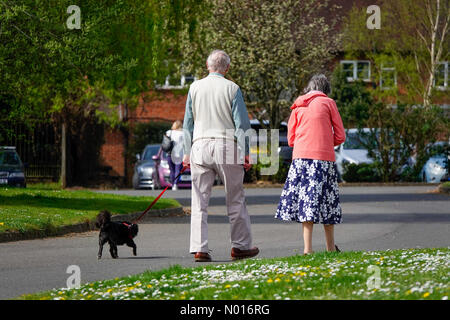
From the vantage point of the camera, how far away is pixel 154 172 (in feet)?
96.9

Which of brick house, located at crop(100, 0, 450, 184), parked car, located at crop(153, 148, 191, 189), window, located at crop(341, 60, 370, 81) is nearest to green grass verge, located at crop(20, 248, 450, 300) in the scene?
parked car, located at crop(153, 148, 191, 189)

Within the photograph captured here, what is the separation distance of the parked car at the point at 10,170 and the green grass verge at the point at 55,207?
6.40 m

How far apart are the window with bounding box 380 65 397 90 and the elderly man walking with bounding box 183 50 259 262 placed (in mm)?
31652

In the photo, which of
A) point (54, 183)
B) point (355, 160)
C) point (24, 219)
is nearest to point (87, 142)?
point (54, 183)

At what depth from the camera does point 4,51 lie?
16.9 metres

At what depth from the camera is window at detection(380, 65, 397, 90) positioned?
4109 centimetres

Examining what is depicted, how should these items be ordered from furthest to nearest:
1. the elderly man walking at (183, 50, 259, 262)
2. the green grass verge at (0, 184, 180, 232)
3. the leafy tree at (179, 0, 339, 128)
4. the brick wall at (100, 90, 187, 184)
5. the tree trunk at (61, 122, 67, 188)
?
the brick wall at (100, 90, 187, 184) < the tree trunk at (61, 122, 67, 188) < the leafy tree at (179, 0, 339, 128) < the green grass verge at (0, 184, 180, 232) < the elderly man walking at (183, 50, 259, 262)

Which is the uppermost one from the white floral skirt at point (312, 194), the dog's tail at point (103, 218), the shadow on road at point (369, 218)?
the white floral skirt at point (312, 194)

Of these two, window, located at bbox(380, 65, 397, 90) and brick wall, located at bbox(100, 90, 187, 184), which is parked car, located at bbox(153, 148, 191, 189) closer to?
brick wall, located at bbox(100, 90, 187, 184)

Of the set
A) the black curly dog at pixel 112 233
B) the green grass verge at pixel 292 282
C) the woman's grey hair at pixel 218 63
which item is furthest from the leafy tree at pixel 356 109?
the green grass verge at pixel 292 282

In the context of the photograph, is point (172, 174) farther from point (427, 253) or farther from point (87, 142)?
point (427, 253)

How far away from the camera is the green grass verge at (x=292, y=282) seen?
683 cm

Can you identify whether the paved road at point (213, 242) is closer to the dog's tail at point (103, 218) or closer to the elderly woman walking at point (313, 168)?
the dog's tail at point (103, 218)

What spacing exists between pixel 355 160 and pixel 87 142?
997cm
